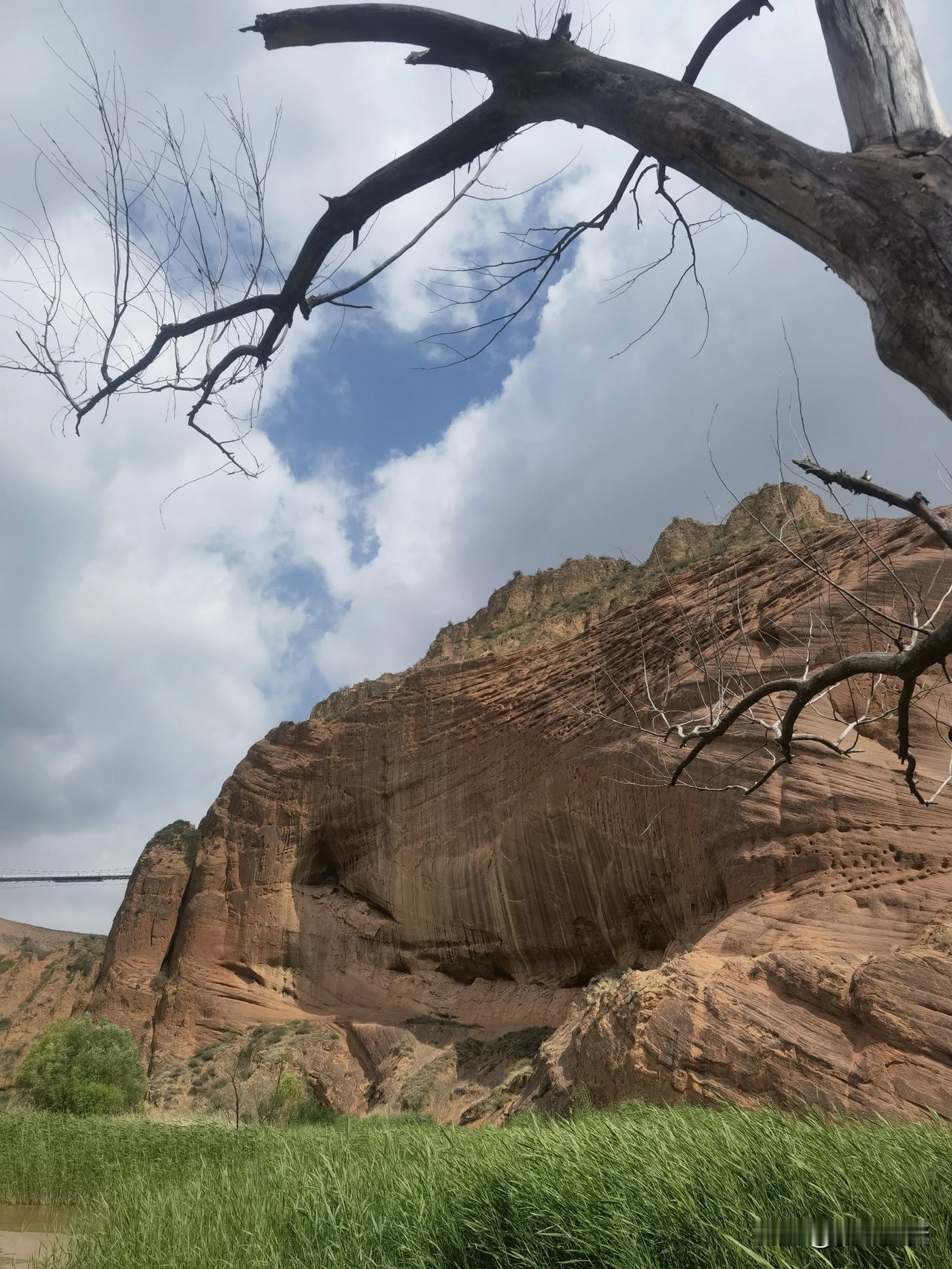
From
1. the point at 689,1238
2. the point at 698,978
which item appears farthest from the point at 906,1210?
the point at 698,978

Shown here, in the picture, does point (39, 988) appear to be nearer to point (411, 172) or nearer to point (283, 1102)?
point (283, 1102)

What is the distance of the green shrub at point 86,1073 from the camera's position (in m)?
24.0

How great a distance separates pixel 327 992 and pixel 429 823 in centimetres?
647

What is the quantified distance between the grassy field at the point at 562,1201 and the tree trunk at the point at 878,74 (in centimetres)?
323

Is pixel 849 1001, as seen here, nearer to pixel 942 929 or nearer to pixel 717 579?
pixel 942 929

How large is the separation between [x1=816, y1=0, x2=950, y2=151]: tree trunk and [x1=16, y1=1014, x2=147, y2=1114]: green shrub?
27.4m

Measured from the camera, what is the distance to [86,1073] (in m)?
24.8

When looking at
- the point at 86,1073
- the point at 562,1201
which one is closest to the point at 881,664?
the point at 562,1201

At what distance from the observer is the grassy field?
3.49 meters

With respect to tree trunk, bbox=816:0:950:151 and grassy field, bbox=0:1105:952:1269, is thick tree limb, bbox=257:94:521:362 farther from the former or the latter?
grassy field, bbox=0:1105:952:1269

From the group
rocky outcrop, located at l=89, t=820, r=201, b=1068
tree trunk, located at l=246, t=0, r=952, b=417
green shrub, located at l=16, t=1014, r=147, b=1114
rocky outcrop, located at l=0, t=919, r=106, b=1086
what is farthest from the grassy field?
rocky outcrop, located at l=0, t=919, r=106, b=1086

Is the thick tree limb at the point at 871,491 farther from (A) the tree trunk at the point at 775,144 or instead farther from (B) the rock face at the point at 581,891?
(B) the rock face at the point at 581,891

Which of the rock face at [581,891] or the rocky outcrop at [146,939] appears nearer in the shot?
the rock face at [581,891]

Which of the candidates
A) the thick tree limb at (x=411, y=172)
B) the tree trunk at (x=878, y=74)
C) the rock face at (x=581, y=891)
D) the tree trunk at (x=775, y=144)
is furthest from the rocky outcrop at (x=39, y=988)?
the tree trunk at (x=878, y=74)
